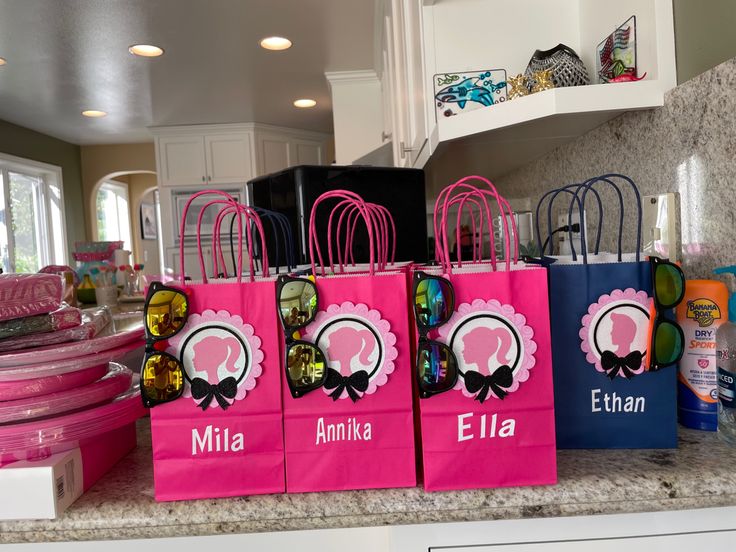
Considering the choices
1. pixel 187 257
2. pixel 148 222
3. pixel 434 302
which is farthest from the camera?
pixel 148 222

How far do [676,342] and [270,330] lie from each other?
485 millimetres

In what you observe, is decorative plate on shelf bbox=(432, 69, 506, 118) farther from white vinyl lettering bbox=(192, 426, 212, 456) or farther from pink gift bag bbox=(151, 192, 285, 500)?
white vinyl lettering bbox=(192, 426, 212, 456)

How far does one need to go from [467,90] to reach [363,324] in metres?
0.95

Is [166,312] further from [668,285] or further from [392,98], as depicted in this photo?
[392,98]

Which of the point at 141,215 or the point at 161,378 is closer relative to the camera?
the point at 161,378

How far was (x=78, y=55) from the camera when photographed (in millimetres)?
3260

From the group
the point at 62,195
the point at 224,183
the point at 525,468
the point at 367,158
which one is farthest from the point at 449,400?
the point at 62,195

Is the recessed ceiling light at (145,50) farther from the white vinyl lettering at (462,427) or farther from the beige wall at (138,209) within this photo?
the beige wall at (138,209)

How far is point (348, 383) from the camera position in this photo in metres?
0.62

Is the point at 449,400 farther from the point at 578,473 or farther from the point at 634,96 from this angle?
the point at 634,96

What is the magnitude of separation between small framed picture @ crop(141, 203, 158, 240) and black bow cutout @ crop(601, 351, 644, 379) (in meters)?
9.06

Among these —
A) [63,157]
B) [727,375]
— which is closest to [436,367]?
[727,375]

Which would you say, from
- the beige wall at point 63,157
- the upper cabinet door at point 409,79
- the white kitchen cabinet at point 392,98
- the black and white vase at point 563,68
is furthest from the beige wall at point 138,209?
the black and white vase at point 563,68

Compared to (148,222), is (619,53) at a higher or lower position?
lower
